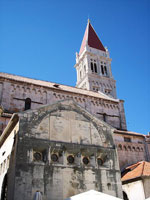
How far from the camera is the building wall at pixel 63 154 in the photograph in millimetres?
13125

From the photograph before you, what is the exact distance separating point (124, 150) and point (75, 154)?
10.1 meters

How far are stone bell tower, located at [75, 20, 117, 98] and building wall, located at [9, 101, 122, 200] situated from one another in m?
32.0

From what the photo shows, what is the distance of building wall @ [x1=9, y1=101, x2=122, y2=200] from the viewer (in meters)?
13.1

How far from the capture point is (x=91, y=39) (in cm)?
5988

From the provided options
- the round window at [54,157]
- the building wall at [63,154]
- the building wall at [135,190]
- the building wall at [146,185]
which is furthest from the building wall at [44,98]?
the building wall at [146,185]

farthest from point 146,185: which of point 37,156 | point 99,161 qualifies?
point 37,156

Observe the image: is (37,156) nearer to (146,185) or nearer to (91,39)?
(146,185)

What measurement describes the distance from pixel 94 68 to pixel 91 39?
10.9 m

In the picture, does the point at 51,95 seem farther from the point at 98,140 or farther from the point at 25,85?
the point at 98,140

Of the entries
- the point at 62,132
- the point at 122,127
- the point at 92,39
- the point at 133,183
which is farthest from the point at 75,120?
the point at 92,39

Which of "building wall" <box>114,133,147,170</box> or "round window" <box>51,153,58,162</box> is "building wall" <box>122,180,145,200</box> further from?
"round window" <box>51,153,58,162</box>

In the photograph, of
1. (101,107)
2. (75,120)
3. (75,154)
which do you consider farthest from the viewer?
(101,107)

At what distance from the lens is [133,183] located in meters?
17.2

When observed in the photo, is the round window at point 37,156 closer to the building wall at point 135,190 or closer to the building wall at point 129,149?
the building wall at point 135,190
